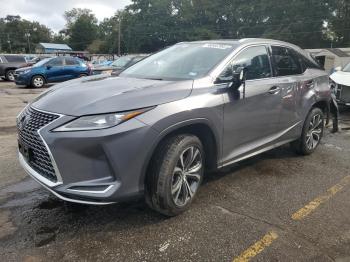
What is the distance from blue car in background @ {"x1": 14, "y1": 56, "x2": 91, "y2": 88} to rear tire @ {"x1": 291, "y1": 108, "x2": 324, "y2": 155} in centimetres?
1449

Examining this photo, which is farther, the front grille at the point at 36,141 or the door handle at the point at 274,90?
the door handle at the point at 274,90

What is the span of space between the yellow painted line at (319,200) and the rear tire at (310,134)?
86 centimetres

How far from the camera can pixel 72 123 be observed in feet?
9.61

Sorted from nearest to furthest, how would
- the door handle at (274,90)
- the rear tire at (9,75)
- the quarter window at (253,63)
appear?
the quarter window at (253,63) < the door handle at (274,90) < the rear tire at (9,75)

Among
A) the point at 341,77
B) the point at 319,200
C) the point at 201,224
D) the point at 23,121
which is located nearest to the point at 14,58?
the point at 341,77

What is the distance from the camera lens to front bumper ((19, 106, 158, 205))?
9.43 feet

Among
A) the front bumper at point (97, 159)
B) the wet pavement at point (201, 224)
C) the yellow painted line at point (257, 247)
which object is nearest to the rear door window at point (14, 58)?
the wet pavement at point (201, 224)

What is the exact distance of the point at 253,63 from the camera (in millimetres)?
4383

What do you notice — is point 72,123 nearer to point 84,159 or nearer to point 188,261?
point 84,159

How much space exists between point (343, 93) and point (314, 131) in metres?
4.17

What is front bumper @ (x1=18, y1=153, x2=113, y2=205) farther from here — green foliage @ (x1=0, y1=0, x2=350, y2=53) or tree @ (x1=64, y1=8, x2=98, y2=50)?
tree @ (x1=64, y1=8, x2=98, y2=50)

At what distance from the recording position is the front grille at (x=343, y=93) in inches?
357

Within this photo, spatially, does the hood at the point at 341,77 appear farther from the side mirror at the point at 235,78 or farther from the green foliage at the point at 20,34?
the green foliage at the point at 20,34

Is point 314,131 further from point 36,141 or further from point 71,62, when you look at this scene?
point 71,62
